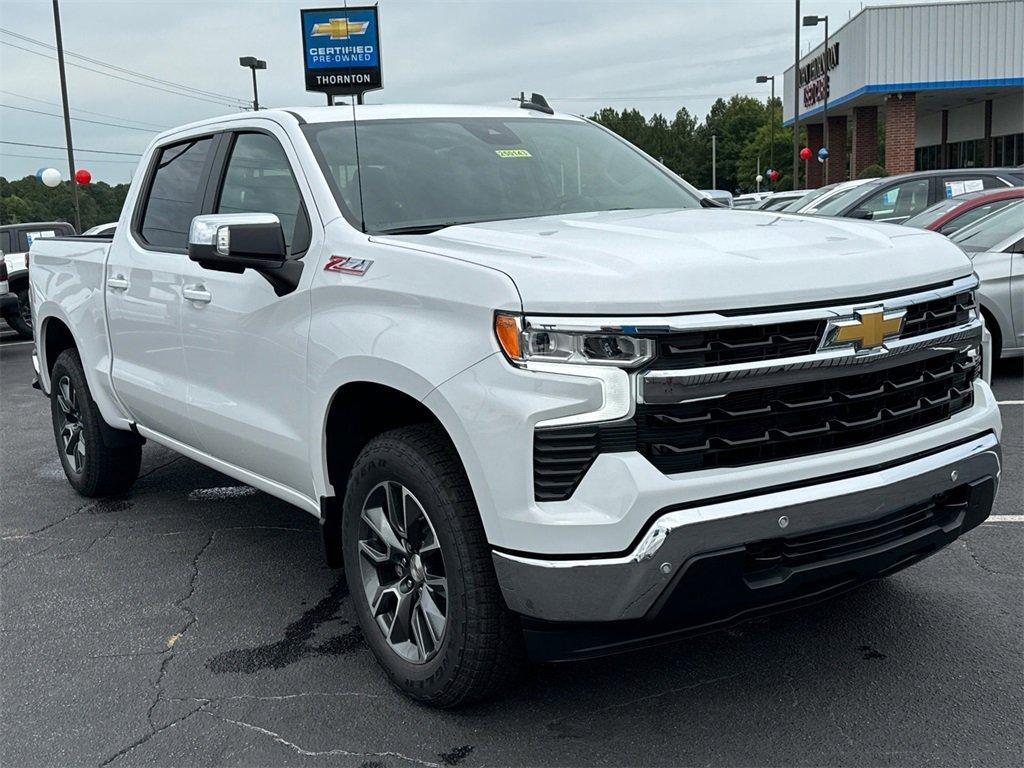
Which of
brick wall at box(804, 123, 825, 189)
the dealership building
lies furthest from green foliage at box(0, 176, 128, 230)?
brick wall at box(804, 123, 825, 189)

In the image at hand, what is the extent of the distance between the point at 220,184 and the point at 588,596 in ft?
9.03

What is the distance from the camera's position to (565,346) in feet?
9.21

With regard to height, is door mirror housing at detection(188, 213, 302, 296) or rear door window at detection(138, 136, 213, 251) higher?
rear door window at detection(138, 136, 213, 251)

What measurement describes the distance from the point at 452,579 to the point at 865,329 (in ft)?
4.42

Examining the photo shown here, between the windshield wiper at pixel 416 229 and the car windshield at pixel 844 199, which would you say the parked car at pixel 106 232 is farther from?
the car windshield at pixel 844 199

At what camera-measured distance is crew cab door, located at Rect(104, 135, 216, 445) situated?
15.6ft

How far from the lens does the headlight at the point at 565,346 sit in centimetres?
276

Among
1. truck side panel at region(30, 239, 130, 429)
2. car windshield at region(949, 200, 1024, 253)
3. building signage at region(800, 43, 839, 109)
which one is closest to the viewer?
truck side panel at region(30, 239, 130, 429)

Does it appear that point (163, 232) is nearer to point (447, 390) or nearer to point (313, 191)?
point (313, 191)

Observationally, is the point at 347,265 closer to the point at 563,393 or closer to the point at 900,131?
the point at 563,393

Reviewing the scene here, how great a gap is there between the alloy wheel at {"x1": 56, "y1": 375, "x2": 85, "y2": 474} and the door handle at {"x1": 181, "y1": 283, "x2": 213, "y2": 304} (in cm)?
200

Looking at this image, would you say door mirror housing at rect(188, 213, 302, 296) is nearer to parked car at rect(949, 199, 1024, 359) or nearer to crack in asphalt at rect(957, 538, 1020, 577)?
crack in asphalt at rect(957, 538, 1020, 577)

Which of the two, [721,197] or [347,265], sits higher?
[721,197]

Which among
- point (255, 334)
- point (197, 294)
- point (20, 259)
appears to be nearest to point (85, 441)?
point (197, 294)
